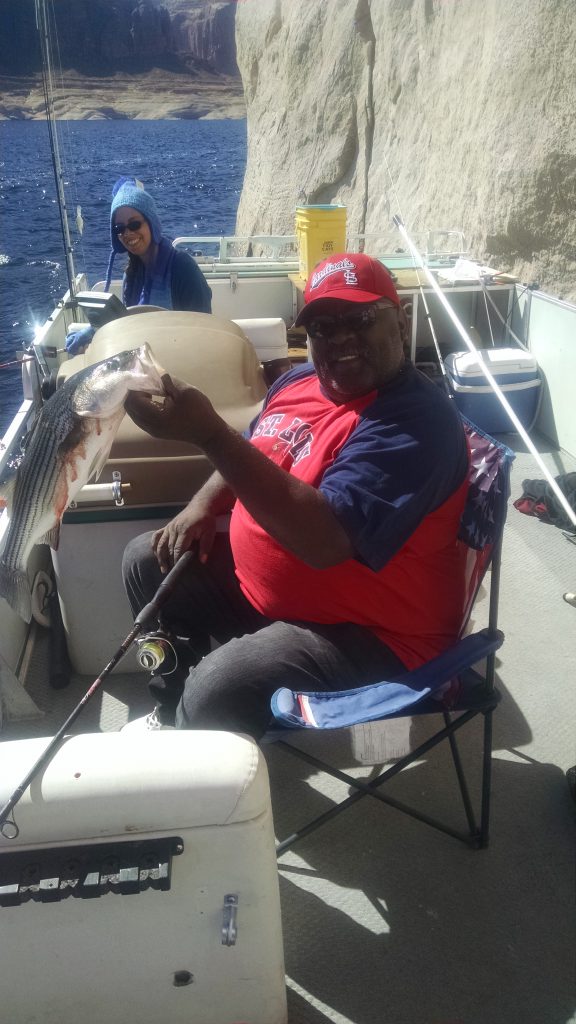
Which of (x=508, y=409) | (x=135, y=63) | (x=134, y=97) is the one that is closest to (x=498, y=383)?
(x=508, y=409)

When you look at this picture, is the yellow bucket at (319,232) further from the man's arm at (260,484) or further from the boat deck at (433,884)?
the man's arm at (260,484)

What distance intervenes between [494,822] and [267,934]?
0.97 meters

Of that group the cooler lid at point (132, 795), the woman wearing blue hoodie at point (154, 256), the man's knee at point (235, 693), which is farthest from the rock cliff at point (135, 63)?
the cooler lid at point (132, 795)

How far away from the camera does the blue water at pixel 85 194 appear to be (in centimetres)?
1728

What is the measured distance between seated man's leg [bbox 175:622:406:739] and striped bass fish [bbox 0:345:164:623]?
21.5 inches

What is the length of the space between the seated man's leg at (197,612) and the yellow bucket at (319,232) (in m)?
4.29

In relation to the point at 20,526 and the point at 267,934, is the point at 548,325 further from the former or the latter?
the point at 267,934

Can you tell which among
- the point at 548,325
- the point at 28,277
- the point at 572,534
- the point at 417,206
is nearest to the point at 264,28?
the point at 28,277

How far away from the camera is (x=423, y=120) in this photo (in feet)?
40.2

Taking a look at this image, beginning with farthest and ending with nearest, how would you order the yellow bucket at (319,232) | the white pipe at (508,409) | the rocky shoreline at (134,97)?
1. the rocky shoreline at (134,97)
2. the yellow bucket at (319,232)
3. the white pipe at (508,409)

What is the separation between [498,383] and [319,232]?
7.15 feet

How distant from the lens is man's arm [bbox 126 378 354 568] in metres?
1.63

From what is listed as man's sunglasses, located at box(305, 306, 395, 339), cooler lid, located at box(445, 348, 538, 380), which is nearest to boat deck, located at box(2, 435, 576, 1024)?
man's sunglasses, located at box(305, 306, 395, 339)

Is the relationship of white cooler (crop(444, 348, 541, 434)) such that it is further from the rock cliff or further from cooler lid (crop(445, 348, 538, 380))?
the rock cliff
